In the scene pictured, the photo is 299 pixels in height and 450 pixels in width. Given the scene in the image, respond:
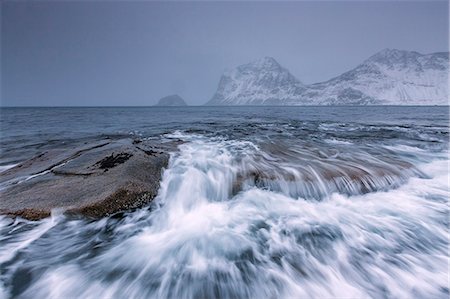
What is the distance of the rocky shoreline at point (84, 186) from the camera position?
3.76 meters

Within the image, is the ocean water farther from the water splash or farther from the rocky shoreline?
the rocky shoreline

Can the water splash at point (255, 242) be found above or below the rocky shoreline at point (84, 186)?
below

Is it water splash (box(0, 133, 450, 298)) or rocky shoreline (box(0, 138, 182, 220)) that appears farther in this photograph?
rocky shoreline (box(0, 138, 182, 220))

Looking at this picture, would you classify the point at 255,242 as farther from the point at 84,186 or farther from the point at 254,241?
the point at 84,186

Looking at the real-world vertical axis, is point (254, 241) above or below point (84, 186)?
below

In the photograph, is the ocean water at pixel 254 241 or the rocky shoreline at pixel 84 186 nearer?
the ocean water at pixel 254 241

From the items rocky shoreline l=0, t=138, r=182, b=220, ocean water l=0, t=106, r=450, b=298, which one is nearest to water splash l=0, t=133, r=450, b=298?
ocean water l=0, t=106, r=450, b=298

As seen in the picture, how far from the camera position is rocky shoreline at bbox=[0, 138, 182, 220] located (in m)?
3.76

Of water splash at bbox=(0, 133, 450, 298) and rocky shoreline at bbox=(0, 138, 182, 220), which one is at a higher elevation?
rocky shoreline at bbox=(0, 138, 182, 220)

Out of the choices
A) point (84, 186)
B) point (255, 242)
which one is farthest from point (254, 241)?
point (84, 186)

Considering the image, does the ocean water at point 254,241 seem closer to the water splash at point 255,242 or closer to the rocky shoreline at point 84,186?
the water splash at point 255,242

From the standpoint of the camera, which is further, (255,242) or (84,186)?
(84,186)

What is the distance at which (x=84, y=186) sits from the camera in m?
4.12

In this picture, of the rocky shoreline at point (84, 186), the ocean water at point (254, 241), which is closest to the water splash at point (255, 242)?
the ocean water at point (254, 241)
